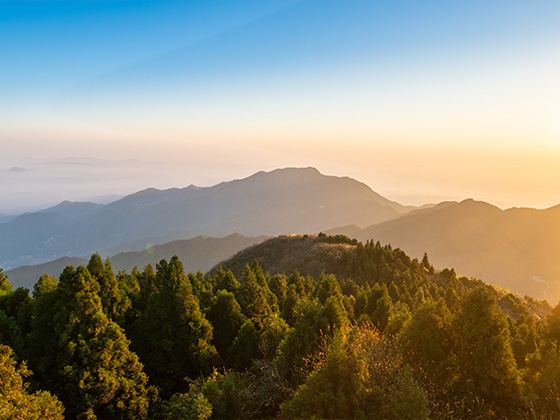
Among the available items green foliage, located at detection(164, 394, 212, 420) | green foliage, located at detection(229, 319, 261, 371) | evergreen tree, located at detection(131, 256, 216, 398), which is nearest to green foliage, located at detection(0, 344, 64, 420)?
green foliage, located at detection(164, 394, 212, 420)

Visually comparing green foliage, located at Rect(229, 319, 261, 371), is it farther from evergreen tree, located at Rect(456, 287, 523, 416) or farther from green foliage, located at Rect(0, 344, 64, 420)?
evergreen tree, located at Rect(456, 287, 523, 416)

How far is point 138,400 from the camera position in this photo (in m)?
22.2

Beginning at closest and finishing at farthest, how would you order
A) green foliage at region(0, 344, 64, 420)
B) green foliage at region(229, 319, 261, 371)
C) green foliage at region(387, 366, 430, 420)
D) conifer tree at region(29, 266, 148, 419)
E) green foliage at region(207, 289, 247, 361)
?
green foliage at region(387, 366, 430, 420)
green foliage at region(0, 344, 64, 420)
conifer tree at region(29, 266, 148, 419)
green foliage at region(229, 319, 261, 371)
green foliage at region(207, 289, 247, 361)

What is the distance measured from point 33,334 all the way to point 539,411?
98.0ft

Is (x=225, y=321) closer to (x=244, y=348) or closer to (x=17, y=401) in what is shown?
(x=244, y=348)

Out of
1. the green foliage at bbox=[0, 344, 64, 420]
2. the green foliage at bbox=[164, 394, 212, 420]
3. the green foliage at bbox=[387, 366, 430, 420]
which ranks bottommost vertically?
the green foliage at bbox=[164, 394, 212, 420]

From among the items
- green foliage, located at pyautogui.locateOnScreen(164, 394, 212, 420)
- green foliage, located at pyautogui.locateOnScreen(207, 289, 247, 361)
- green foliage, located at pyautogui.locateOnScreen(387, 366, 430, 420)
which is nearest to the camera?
green foliage, located at pyautogui.locateOnScreen(387, 366, 430, 420)

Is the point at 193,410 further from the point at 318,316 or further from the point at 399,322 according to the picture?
the point at 399,322

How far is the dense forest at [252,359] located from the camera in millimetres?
15062

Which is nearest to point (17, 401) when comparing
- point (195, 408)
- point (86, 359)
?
point (86, 359)

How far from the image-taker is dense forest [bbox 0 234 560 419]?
15062 mm

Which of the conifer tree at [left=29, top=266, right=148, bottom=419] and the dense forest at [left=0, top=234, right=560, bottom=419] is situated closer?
the dense forest at [left=0, top=234, right=560, bottom=419]

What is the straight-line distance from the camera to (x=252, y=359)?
24.6 meters

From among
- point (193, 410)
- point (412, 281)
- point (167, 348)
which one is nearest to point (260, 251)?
point (412, 281)
